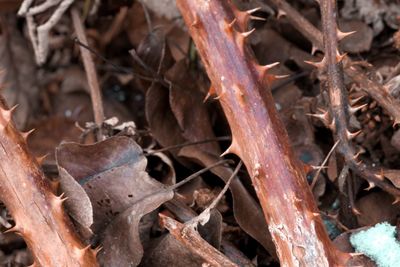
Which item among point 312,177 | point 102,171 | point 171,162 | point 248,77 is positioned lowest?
point 312,177

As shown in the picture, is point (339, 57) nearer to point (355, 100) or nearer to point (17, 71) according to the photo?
point (355, 100)

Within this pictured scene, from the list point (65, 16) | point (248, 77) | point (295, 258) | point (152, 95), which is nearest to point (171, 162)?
point (152, 95)

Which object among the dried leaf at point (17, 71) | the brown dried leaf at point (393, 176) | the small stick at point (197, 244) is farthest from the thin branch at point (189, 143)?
the dried leaf at point (17, 71)

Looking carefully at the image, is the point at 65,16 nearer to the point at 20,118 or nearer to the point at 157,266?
the point at 20,118

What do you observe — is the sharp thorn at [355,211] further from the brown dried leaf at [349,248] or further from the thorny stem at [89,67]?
the thorny stem at [89,67]

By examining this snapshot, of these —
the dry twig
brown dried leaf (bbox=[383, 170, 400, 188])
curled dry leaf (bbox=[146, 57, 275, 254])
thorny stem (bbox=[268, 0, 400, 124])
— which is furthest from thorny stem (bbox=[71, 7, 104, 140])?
brown dried leaf (bbox=[383, 170, 400, 188])

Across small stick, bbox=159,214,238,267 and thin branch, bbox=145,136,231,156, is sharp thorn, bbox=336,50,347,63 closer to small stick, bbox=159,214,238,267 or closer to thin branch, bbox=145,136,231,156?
thin branch, bbox=145,136,231,156
